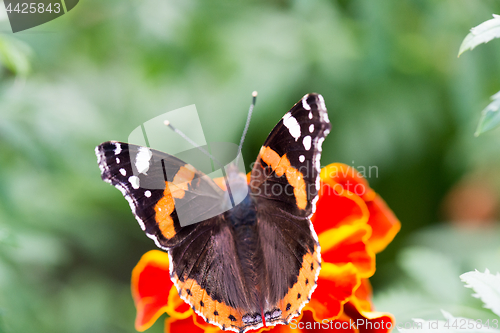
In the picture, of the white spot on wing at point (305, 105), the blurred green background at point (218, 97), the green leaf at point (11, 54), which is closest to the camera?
the white spot on wing at point (305, 105)

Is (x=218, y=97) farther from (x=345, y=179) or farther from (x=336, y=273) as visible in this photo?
(x=336, y=273)

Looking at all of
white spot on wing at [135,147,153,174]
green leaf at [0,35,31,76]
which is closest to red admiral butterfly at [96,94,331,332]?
white spot on wing at [135,147,153,174]

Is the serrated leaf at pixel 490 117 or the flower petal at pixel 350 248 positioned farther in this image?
the flower petal at pixel 350 248

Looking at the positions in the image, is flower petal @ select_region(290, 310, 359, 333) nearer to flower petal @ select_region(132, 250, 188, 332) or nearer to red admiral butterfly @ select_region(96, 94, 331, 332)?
red admiral butterfly @ select_region(96, 94, 331, 332)

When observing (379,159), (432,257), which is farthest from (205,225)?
(379,159)

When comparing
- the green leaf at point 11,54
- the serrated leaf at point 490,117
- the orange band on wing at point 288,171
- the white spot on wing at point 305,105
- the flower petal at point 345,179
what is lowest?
the flower petal at point 345,179

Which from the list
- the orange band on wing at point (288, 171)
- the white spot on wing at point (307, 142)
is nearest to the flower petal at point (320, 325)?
the orange band on wing at point (288, 171)

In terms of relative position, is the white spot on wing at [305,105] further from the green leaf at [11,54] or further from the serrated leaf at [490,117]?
the green leaf at [11,54]

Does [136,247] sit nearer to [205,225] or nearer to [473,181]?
[205,225]
